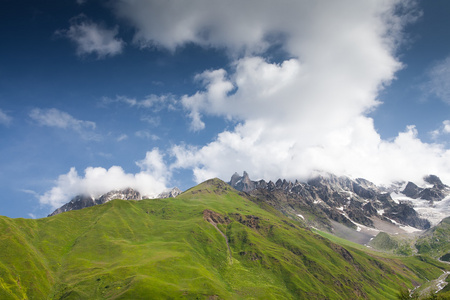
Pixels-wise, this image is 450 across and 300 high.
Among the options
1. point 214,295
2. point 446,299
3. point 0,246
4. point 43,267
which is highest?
point 0,246

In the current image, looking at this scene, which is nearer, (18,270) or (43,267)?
(18,270)

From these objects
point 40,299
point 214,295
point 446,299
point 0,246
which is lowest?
point 446,299

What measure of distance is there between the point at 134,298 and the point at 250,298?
83.0 meters

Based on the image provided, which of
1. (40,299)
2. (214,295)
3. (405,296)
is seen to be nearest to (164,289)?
(214,295)

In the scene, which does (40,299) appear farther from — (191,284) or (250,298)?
(250,298)

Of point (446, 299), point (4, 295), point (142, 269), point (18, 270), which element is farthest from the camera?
point (142, 269)

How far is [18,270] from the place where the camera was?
158 metres

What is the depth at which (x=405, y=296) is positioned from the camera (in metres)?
138

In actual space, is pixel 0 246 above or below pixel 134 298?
above

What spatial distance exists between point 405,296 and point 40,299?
7407 inches

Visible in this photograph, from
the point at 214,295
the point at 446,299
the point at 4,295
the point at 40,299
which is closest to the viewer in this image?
the point at 446,299

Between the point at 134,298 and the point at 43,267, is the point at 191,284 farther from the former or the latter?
the point at 43,267

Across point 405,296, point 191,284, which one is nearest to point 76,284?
point 191,284

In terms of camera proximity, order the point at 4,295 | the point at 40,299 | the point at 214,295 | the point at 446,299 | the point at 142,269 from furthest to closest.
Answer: the point at 142,269
the point at 214,295
the point at 40,299
the point at 4,295
the point at 446,299
